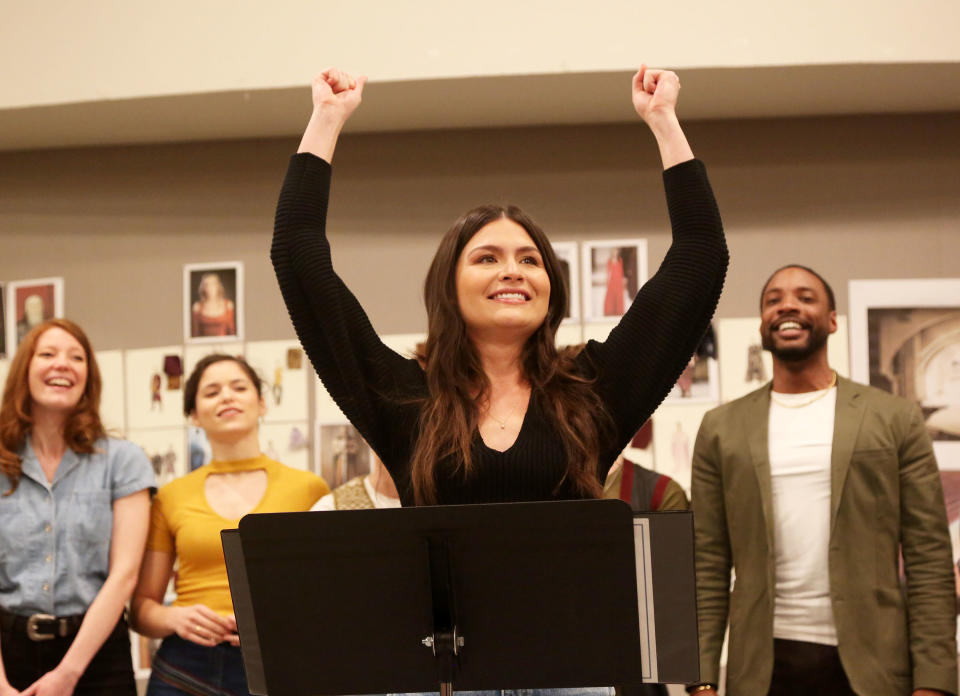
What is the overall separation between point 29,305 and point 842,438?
9.24ft

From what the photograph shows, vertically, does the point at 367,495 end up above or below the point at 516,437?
below

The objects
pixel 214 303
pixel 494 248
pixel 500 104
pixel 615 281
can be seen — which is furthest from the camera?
pixel 214 303

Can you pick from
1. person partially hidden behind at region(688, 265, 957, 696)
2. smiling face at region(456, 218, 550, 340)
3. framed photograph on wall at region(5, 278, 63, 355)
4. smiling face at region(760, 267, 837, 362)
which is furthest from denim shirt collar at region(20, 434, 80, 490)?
smiling face at region(760, 267, 837, 362)

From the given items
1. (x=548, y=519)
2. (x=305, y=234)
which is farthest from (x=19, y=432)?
(x=548, y=519)

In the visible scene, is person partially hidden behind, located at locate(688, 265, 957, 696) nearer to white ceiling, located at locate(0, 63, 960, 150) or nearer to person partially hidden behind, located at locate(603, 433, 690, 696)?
person partially hidden behind, located at locate(603, 433, 690, 696)

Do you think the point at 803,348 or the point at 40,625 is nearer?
the point at 40,625

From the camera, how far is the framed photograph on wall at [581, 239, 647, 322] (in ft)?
11.6

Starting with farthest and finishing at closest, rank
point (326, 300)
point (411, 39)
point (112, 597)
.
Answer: point (411, 39)
point (112, 597)
point (326, 300)

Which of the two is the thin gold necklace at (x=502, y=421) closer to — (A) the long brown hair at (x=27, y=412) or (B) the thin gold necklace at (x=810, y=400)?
(B) the thin gold necklace at (x=810, y=400)

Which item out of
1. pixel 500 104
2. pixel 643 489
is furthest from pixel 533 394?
pixel 500 104

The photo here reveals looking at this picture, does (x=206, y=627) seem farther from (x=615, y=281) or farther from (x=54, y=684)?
(x=615, y=281)

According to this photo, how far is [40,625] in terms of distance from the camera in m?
2.60

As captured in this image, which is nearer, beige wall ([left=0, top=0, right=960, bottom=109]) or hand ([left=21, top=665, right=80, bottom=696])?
hand ([left=21, top=665, right=80, bottom=696])

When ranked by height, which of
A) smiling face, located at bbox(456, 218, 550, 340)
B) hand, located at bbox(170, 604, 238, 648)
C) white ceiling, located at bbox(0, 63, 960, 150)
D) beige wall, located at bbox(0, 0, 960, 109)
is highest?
beige wall, located at bbox(0, 0, 960, 109)
